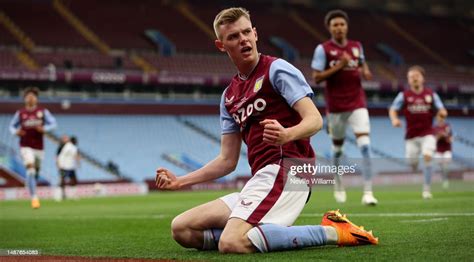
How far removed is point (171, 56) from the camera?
3853 centimetres

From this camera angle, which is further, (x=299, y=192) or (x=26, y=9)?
(x=26, y=9)

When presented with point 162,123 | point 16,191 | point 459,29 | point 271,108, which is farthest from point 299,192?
point 459,29

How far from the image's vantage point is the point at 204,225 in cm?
555

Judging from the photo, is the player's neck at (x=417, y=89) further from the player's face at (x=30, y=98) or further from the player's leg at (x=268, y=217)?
the player's leg at (x=268, y=217)

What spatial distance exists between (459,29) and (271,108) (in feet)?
141

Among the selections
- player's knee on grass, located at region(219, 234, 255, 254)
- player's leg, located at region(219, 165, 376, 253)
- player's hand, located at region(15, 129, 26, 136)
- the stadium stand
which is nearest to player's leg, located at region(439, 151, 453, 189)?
player's hand, located at region(15, 129, 26, 136)

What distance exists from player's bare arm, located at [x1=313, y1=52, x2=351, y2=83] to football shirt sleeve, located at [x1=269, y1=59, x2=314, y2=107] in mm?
5414

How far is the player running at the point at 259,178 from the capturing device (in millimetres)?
5117

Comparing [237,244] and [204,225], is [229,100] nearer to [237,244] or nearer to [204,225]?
[204,225]

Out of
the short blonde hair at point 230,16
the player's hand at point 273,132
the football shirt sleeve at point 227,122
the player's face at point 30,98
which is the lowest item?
the player's hand at point 273,132

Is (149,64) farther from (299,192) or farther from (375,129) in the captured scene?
(299,192)

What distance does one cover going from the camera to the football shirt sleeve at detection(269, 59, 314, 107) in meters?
5.13

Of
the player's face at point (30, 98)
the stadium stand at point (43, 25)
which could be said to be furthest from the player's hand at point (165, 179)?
the stadium stand at point (43, 25)

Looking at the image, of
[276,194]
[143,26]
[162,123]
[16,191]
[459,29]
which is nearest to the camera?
[276,194]
